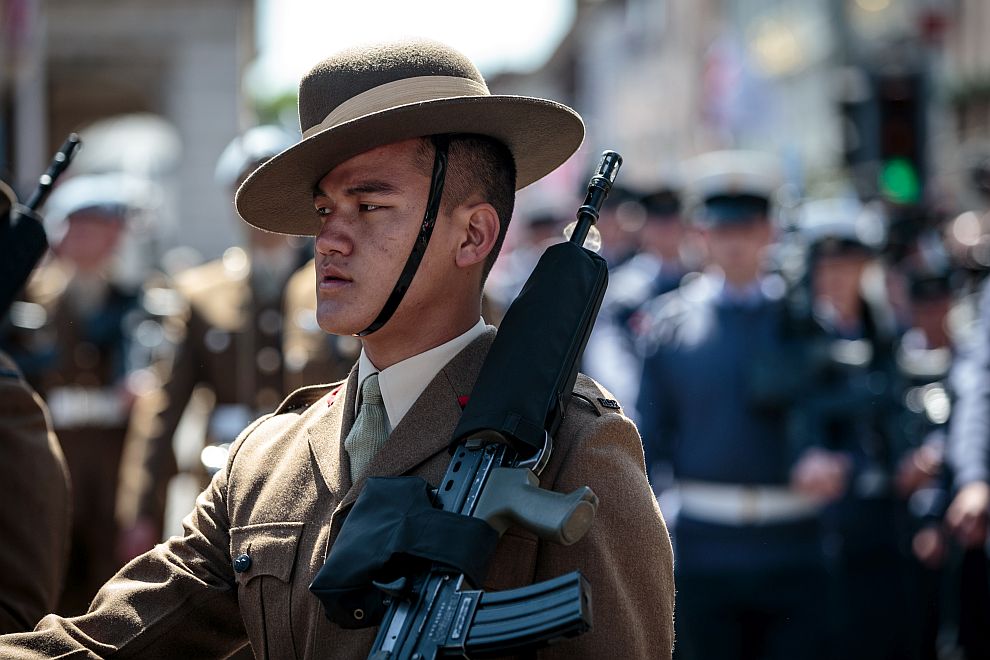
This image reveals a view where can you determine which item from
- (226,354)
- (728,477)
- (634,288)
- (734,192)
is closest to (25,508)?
(226,354)

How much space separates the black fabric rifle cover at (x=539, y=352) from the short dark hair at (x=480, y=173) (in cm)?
23

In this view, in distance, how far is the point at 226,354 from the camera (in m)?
6.64

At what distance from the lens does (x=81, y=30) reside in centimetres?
2559

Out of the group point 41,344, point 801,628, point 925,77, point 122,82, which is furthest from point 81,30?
point 801,628

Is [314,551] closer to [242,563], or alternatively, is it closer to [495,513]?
[242,563]

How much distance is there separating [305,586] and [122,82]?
2742cm

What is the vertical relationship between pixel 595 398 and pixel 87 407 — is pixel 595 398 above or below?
above

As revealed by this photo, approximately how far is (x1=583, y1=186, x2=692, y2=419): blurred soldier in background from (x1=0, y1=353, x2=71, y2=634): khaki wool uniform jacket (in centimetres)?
430

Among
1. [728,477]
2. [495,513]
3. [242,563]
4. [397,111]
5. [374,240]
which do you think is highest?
[397,111]

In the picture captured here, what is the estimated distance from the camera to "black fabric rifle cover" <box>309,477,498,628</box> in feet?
8.26

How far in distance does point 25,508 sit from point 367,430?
1024 mm

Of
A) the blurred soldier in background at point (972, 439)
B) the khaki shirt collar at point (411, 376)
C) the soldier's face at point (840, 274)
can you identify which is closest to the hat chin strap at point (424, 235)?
the khaki shirt collar at point (411, 376)

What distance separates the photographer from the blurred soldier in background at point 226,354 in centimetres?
637

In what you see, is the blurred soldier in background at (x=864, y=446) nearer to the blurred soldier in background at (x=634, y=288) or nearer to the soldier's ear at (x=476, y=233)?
the blurred soldier in background at (x=634, y=288)
